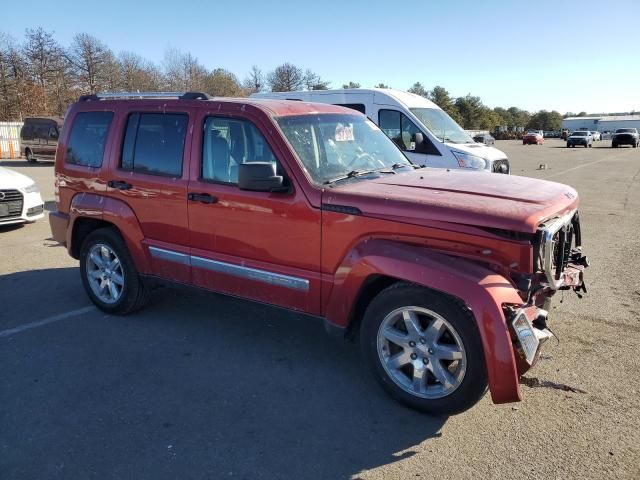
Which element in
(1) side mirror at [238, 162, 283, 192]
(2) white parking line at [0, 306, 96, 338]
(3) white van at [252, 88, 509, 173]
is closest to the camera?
(1) side mirror at [238, 162, 283, 192]

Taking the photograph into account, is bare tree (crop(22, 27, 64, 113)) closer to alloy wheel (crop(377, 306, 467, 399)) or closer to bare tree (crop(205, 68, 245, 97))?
bare tree (crop(205, 68, 245, 97))

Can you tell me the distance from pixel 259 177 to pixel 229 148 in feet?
2.37

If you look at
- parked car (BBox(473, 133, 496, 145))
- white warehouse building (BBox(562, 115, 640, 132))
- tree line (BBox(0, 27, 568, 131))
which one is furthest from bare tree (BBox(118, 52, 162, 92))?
white warehouse building (BBox(562, 115, 640, 132))

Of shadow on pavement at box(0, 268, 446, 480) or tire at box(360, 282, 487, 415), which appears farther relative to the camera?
tire at box(360, 282, 487, 415)

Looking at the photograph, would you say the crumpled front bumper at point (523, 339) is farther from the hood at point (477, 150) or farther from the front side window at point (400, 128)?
the front side window at point (400, 128)

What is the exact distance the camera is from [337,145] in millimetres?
4242

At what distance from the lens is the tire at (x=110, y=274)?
490 centimetres

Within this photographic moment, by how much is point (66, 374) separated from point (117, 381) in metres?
0.45

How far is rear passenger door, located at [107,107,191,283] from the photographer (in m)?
4.36

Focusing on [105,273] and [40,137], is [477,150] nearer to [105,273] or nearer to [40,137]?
[105,273]

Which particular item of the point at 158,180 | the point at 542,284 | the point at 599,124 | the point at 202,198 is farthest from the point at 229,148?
the point at 599,124

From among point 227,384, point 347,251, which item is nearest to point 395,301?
point 347,251

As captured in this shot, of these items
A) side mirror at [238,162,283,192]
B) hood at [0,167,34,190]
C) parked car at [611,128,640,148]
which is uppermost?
parked car at [611,128,640,148]

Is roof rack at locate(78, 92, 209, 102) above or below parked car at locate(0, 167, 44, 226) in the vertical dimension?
above
